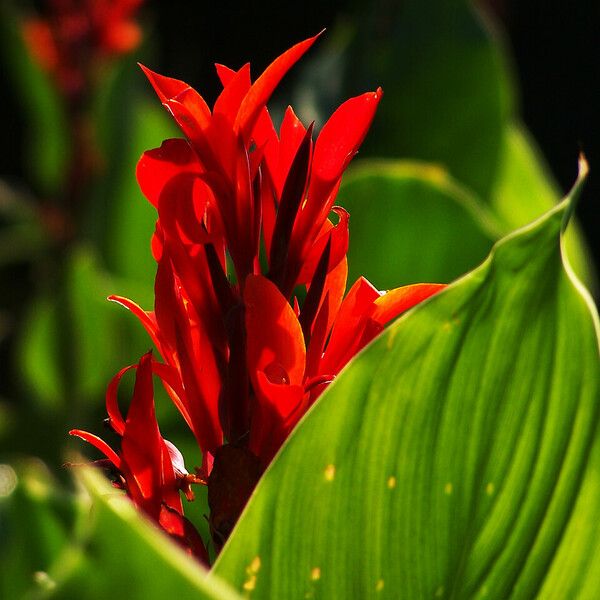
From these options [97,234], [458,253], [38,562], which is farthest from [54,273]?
[38,562]

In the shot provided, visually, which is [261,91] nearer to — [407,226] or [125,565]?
[125,565]

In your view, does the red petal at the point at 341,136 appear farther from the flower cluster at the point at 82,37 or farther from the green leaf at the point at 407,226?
the flower cluster at the point at 82,37

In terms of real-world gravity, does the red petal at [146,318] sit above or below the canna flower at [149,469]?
above

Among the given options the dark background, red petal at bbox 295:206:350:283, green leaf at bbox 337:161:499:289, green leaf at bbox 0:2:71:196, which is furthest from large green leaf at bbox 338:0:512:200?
the dark background

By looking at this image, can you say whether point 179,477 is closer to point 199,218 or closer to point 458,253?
point 199,218

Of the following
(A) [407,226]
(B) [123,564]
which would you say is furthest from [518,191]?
(B) [123,564]

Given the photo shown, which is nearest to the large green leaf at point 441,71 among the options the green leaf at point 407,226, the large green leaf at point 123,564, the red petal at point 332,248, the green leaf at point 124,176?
the green leaf at point 407,226
